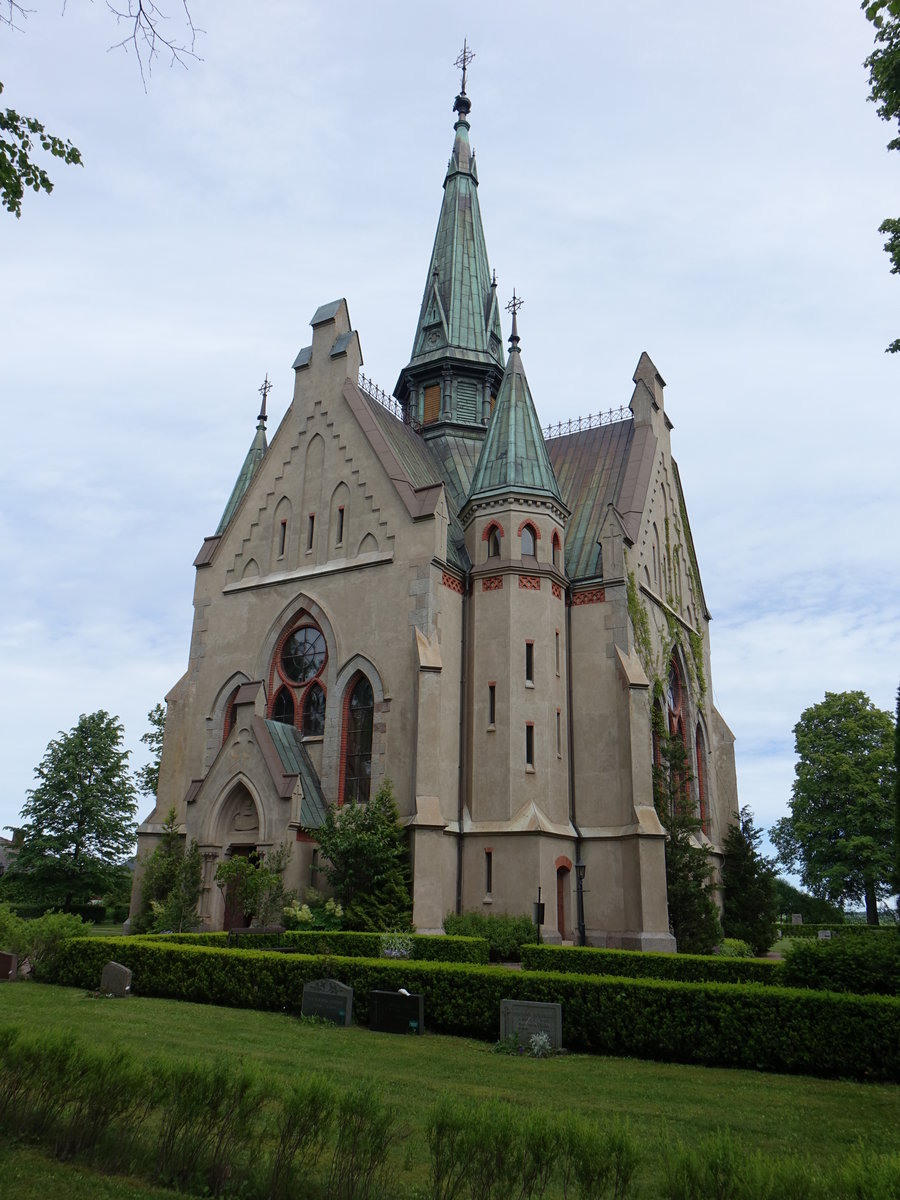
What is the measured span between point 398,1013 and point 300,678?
16.4m

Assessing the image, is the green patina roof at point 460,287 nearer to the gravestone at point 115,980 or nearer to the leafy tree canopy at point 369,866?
the leafy tree canopy at point 369,866

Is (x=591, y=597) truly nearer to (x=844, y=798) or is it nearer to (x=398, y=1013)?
(x=398, y=1013)

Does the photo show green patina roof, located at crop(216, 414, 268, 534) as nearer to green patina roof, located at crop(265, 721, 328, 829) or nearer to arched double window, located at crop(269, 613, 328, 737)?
arched double window, located at crop(269, 613, 328, 737)

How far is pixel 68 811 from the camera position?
157 feet

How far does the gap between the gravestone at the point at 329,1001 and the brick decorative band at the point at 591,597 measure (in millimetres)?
17143

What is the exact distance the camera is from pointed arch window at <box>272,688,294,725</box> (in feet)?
102

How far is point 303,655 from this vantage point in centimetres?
3136

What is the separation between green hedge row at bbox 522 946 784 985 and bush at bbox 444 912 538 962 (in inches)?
213

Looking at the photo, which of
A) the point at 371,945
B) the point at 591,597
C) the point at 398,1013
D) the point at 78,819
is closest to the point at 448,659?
the point at 591,597

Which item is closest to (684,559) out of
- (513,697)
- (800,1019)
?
(513,697)

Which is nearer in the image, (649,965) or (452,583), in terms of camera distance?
(649,965)

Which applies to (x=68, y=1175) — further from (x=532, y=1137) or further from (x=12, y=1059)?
(x=532, y=1137)

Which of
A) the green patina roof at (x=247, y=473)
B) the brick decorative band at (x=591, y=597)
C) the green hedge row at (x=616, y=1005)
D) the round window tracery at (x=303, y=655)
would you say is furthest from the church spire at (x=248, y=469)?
the green hedge row at (x=616, y=1005)

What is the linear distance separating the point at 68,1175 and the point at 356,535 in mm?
24543
